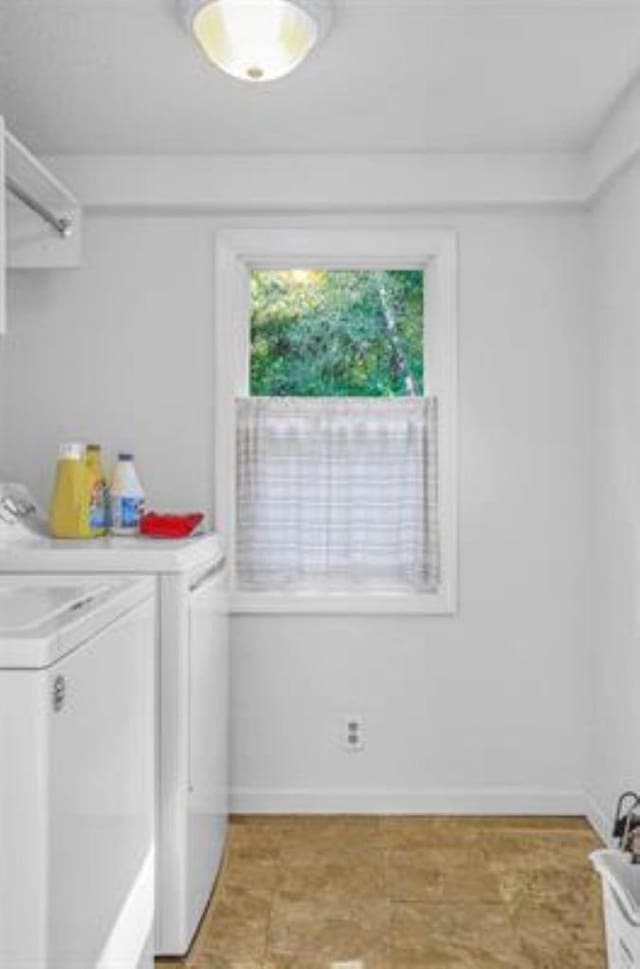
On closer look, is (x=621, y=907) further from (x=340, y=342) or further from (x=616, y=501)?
(x=340, y=342)

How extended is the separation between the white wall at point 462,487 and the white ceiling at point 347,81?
0.38 metres

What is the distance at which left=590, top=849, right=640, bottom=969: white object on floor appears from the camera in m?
1.85

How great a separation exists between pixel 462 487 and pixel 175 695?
4.57 ft

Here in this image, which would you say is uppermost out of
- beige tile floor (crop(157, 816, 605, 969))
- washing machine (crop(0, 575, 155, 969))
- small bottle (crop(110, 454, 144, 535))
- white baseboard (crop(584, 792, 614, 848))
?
small bottle (crop(110, 454, 144, 535))

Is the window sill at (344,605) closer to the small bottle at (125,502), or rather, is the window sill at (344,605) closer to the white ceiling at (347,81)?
the small bottle at (125,502)

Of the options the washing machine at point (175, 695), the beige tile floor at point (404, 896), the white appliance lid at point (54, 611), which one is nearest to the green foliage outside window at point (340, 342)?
the washing machine at point (175, 695)

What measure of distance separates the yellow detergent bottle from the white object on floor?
1721 mm

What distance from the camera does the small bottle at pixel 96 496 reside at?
281 cm

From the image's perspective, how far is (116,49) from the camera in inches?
90.3

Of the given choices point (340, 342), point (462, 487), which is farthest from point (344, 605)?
point (340, 342)

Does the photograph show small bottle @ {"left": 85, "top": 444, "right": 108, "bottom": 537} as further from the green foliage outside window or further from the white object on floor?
the white object on floor

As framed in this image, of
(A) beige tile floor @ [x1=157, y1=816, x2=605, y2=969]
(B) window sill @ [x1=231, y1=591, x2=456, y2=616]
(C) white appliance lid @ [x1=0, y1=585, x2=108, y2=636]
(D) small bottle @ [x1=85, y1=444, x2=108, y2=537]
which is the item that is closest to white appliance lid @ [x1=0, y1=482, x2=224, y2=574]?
(D) small bottle @ [x1=85, y1=444, x2=108, y2=537]

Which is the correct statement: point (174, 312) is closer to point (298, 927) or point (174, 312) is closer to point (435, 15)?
point (435, 15)

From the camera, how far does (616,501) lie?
2861mm
